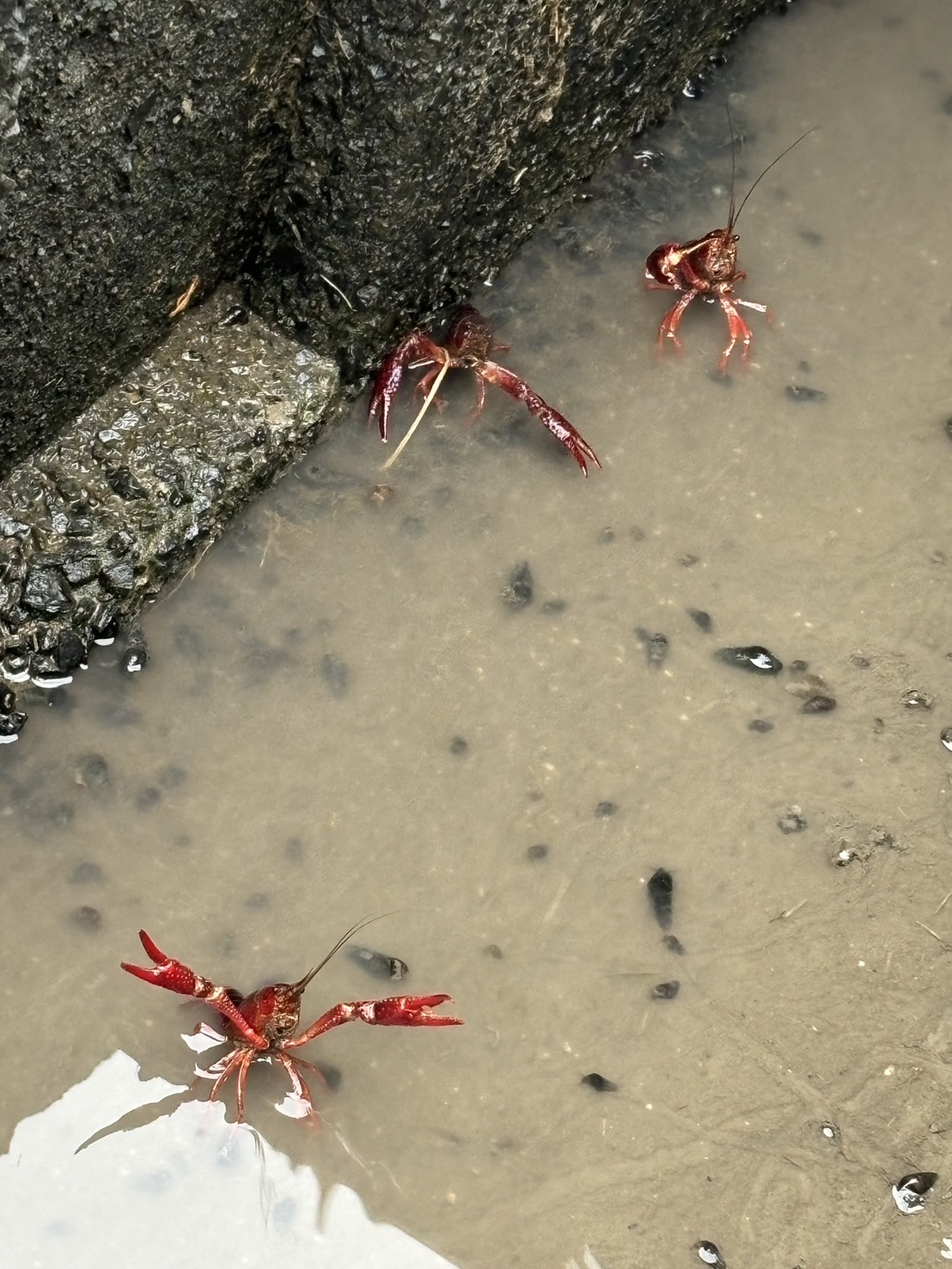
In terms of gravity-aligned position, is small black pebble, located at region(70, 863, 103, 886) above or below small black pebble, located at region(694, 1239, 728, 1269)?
above

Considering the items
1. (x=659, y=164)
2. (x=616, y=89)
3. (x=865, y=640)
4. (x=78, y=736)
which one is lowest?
(x=78, y=736)

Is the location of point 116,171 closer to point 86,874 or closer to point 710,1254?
point 86,874

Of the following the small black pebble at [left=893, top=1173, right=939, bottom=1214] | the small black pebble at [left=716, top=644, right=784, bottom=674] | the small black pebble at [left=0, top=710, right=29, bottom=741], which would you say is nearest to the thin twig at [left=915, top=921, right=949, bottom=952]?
the small black pebble at [left=893, top=1173, right=939, bottom=1214]

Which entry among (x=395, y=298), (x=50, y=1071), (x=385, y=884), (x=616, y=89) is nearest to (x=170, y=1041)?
(x=50, y=1071)

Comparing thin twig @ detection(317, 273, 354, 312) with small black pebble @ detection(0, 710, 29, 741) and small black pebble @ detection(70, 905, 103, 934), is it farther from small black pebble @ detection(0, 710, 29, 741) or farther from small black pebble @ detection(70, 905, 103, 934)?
small black pebble @ detection(70, 905, 103, 934)

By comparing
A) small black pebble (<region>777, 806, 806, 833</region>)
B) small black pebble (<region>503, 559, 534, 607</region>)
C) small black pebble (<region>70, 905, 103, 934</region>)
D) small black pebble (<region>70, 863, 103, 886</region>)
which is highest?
small black pebble (<region>503, 559, 534, 607</region>)

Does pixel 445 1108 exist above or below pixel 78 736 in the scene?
below

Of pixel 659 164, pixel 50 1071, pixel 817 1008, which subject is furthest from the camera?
pixel 659 164

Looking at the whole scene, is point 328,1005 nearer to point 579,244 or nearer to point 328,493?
point 328,493
